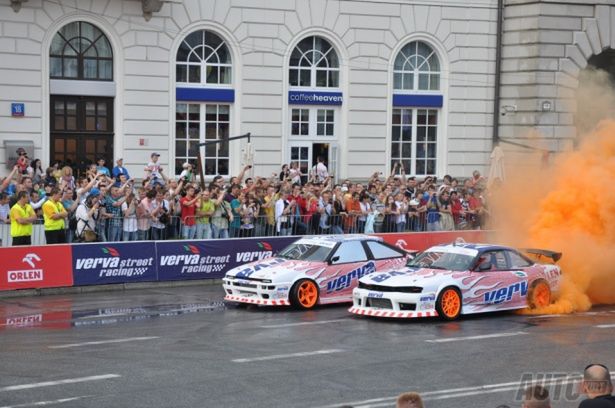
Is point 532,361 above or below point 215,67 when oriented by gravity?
below

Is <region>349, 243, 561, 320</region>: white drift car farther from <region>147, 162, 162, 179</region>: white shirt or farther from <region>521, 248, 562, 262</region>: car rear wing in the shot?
<region>147, 162, 162, 179</region>: white shirt

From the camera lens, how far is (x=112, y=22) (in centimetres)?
3177

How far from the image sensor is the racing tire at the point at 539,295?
68.5ft

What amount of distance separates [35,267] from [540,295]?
34.2 ft

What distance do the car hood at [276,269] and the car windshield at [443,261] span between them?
1915 millimetres

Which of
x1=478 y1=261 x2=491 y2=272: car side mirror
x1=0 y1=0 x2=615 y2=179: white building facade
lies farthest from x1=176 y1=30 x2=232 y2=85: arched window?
x1=478 y1=261 x2=491 y2=272: car side mirror

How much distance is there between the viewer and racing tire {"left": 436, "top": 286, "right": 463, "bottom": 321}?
1944cm

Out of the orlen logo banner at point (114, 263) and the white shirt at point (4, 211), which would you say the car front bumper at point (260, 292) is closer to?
the orlen logo banner at point (114, 263)

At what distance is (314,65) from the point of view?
35.6m

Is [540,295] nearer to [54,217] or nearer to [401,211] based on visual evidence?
[401,211]

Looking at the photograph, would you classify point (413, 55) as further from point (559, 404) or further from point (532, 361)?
point (559, 404)

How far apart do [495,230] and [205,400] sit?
58.0 ft

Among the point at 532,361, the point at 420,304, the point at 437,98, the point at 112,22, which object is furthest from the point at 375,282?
the point at 437,98

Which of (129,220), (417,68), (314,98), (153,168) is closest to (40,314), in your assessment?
(129,220)
